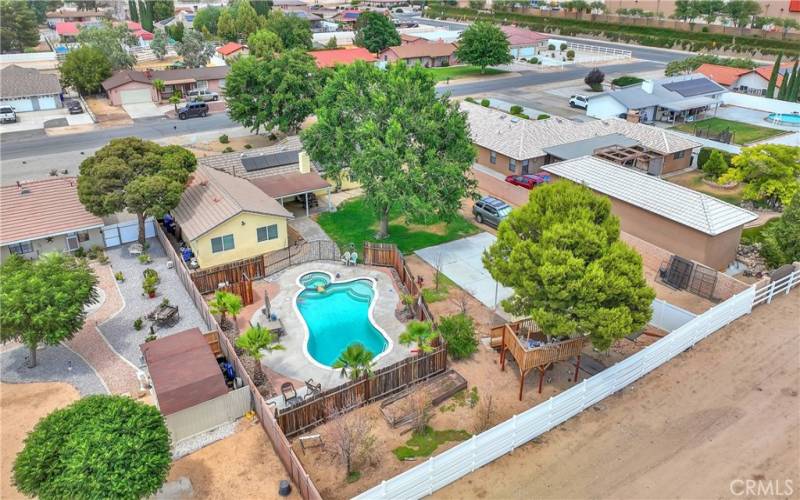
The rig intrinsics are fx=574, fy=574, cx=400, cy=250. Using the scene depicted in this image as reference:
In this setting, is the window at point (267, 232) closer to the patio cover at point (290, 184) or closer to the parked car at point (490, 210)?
the patio cover at point (290, 184)

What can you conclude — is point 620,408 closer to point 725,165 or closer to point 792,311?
point 792,311

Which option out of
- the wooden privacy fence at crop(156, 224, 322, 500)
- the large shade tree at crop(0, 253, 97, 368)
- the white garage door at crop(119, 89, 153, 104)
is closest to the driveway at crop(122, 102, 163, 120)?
the white garage door at crop(119, 89, 153, 104)

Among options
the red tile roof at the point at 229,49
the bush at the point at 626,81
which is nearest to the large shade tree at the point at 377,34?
the red tile roof at the point at 229,49

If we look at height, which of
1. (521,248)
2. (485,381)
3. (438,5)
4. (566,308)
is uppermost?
(438,5)

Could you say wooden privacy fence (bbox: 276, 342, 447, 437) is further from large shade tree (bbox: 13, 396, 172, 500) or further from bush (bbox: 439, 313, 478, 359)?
large shade tree (bbox: 13, 396, 172, 500)

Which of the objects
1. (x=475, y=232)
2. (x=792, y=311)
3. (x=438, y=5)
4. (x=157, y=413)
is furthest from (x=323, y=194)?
(x=438, y=5)

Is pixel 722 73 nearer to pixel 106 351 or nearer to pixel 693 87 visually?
pixel 693 87
